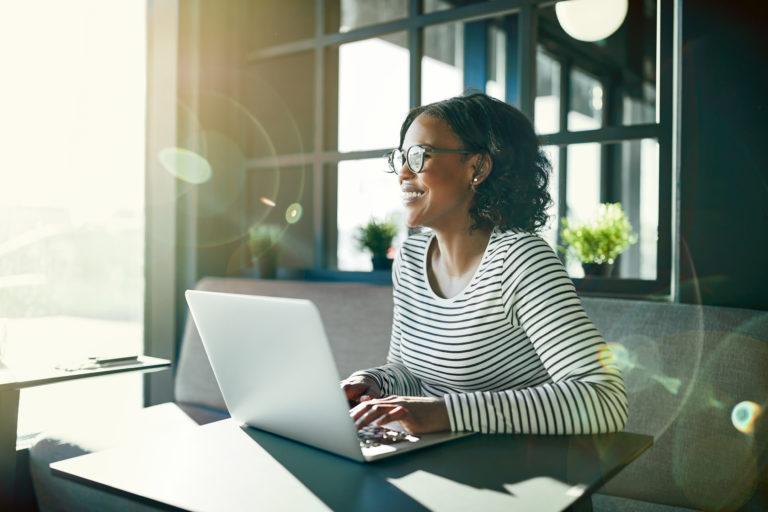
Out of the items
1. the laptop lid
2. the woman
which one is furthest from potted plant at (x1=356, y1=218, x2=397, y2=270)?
the laptop lid

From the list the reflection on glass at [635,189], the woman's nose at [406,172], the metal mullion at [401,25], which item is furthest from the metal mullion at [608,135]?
the reflection on glass at [635,189]

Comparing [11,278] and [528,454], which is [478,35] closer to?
[11,278]

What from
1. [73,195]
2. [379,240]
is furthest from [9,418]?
[379,240]

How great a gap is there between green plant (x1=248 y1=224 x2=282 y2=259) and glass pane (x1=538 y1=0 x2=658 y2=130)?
250 cm

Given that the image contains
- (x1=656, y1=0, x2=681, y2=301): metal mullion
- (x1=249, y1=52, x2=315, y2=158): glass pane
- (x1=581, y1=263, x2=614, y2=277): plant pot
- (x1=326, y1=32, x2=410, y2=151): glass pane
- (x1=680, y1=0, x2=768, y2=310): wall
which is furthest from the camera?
(x1=249, y1=52, x2=315, y2=158): glass pane

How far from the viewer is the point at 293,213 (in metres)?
3.29

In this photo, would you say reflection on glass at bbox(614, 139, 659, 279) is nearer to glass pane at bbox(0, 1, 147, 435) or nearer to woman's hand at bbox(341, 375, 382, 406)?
glass pane at bbox(0, 1, 147, 435)

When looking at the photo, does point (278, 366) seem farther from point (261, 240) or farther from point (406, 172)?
point (261, 240)

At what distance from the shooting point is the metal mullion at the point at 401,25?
246cm

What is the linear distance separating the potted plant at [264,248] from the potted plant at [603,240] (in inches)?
57.1

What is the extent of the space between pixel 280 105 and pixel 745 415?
2530 millimetres

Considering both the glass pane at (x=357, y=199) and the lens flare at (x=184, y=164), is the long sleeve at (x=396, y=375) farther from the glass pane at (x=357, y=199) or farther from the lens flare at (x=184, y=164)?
the lens flare at (x=184, y=164)

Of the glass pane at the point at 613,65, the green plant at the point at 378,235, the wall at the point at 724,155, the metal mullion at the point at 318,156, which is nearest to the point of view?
the wall at the point at 724,155

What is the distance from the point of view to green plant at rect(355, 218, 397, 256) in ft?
9.09
